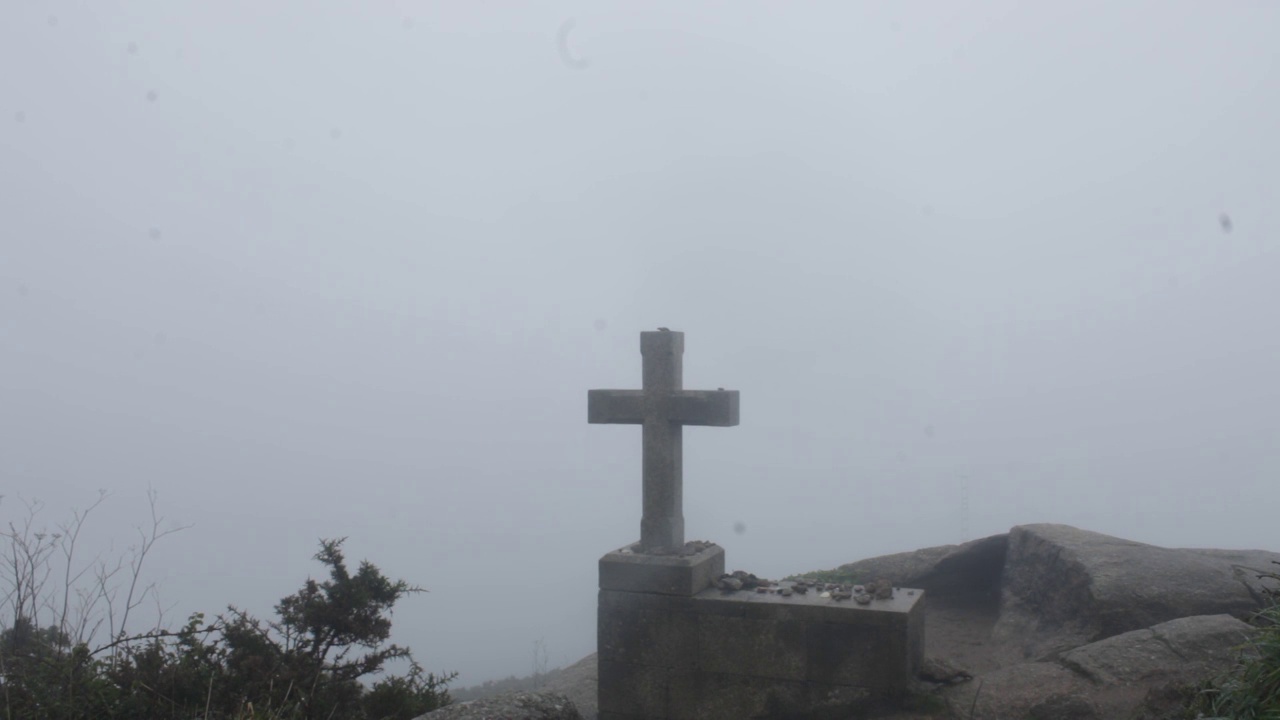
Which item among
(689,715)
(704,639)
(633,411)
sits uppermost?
(633,411)

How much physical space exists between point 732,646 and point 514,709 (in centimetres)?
182

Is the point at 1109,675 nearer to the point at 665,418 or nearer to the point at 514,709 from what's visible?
the point at 665,418

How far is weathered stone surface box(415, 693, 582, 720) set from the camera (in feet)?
21.4

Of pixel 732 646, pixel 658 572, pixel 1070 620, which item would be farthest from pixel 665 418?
pixel 1070 620

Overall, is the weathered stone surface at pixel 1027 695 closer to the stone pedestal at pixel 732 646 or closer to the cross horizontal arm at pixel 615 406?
the stone pedestal at pixel 732 646

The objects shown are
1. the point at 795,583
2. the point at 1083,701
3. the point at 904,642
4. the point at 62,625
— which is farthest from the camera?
the point at 795,583

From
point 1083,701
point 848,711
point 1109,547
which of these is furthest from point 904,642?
point 1109,547

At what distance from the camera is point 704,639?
773 cm

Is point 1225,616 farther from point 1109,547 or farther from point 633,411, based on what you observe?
point 633,411

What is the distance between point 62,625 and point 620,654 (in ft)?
13.2

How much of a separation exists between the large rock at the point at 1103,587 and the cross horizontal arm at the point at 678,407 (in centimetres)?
326

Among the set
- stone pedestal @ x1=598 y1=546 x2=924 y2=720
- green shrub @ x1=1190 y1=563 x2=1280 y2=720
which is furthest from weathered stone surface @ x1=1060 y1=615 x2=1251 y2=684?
green shrub @ x1=1190 y1=563 x2=1280 y2=720

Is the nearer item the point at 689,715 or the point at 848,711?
the point at 848,711

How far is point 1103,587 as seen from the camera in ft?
27.5
